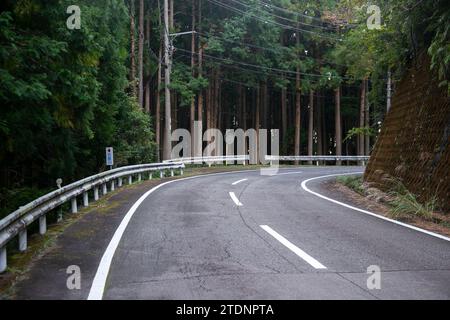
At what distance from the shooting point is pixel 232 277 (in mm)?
6117

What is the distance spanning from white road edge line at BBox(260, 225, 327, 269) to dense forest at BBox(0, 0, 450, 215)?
4633 millimetres

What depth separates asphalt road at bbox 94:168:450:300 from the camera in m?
5.60

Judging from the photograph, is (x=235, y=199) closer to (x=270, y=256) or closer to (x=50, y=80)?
(x=270, y=256)

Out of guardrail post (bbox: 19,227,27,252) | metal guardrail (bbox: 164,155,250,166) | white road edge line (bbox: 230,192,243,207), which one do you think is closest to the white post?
guardrail post (bbox: 19,227,27,252)

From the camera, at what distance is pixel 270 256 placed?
23.9ft

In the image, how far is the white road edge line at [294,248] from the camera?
22.3ft

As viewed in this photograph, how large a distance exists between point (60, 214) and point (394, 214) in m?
8.04

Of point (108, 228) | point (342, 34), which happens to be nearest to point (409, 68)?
point (108, 228)

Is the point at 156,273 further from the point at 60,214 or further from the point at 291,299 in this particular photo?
the point at 60,214

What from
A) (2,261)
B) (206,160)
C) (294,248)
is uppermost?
(206,160)

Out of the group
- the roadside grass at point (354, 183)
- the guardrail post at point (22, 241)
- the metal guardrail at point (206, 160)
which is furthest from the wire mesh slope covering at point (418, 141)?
the metal guardrail at point (206, 160)

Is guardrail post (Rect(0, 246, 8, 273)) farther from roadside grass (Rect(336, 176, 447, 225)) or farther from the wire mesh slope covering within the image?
the wire mesh slope covering

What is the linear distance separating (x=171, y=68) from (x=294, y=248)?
28388mm

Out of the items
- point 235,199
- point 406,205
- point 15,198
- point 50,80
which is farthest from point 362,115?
point 50,80
